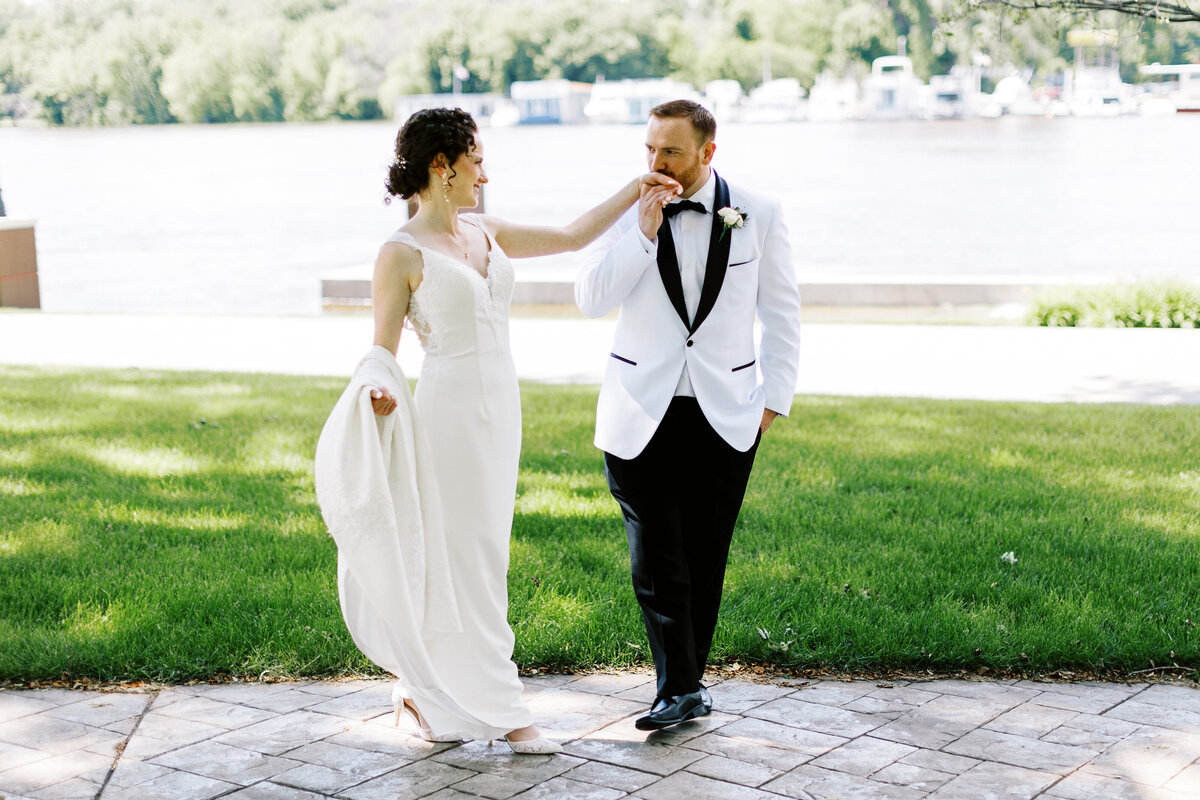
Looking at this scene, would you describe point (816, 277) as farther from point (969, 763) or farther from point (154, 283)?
point (154, 283)

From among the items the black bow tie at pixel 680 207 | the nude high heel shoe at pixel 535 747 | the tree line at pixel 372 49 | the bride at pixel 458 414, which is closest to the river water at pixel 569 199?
the bride at pixel 458 414

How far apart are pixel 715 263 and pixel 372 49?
122175mm

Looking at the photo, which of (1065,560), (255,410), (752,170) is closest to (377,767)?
(1065,560)

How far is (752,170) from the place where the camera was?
252ft

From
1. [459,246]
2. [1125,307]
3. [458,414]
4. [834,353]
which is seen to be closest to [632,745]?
[458,414]

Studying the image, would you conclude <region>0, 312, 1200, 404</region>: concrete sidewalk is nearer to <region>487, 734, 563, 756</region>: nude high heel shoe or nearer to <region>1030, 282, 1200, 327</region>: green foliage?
<region>1030, 282, 1200, 327</region>: green foliage

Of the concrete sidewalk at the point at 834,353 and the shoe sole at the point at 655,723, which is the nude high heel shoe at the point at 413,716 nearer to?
the shoe sole at the point at 655,723

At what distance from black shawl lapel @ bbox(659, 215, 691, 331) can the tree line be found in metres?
85.9

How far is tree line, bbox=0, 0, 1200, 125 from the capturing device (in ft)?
308

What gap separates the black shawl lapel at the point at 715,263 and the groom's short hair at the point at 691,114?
0.21 meters

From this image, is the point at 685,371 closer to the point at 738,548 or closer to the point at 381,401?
the point at 381,401

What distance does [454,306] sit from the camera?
364 centimetres

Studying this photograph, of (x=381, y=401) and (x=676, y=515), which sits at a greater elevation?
(x=381, y=401)

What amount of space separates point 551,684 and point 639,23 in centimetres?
13025
